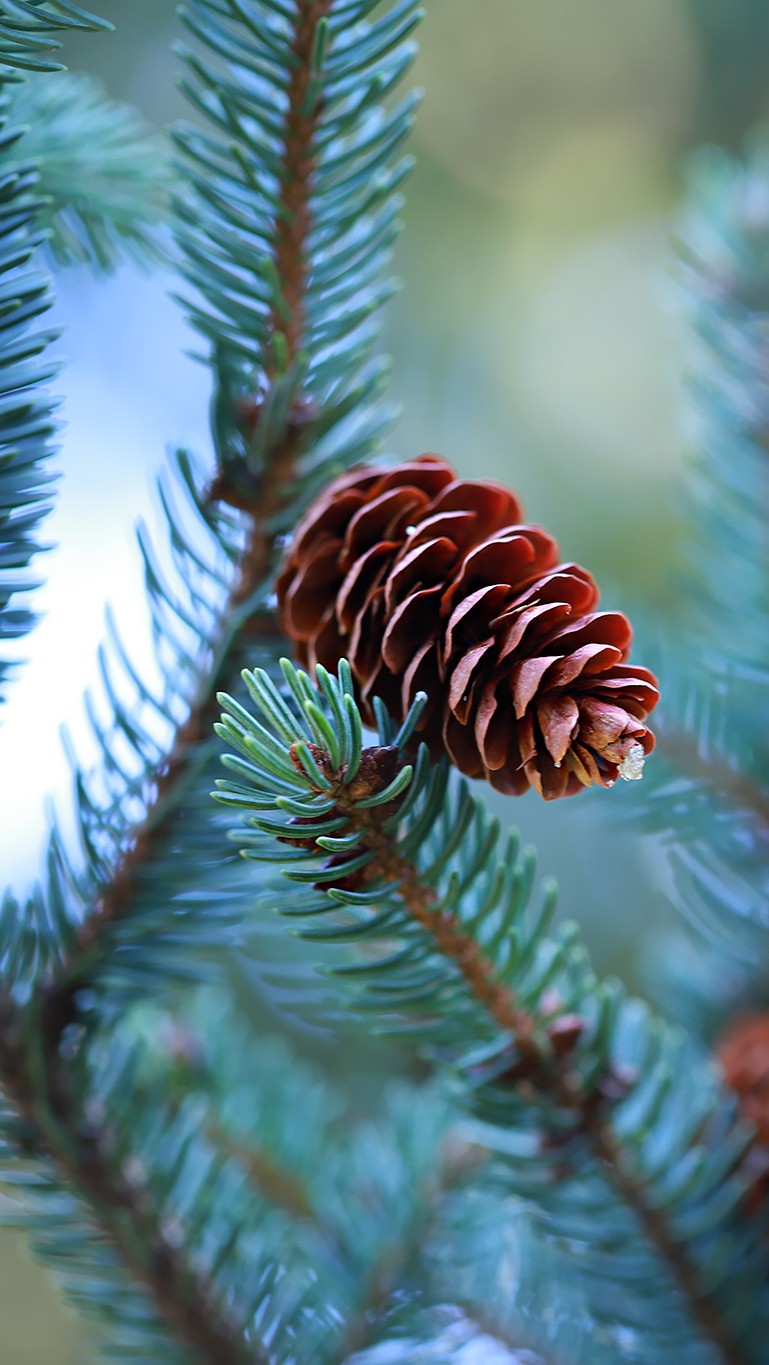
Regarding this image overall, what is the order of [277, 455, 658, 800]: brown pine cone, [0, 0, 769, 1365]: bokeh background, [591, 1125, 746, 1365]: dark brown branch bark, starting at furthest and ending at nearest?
[0, 0, 769, 1365]: bokeh background
[591, 1125, 746, 1365]: dark brown branch bark
[277, 455, 658, 800]: brown pine cone

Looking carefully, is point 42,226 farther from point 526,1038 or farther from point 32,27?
point 526,1038

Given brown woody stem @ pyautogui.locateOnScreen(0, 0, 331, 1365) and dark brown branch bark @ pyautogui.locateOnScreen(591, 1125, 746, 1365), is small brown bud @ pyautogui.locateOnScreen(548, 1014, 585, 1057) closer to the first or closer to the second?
dark brown branch bark @ pyautogui.locateOnScreen(591, 1125, 746, 1365)

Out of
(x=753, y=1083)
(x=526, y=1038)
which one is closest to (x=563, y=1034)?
(x=526, y=1038)

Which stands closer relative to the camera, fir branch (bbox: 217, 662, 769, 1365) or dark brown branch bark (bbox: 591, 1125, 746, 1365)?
fir branch (bbox: 217, 662, 769, 1365)

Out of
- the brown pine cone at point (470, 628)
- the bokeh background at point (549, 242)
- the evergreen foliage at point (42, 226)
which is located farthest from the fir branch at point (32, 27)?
the bokeh background at point (549, 242)

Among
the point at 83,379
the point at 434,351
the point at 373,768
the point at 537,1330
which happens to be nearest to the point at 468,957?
the point at 373,768

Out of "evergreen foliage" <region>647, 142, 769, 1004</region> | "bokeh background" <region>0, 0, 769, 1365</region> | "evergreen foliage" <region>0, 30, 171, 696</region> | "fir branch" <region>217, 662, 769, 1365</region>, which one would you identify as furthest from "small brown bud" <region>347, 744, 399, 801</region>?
"bokeh background" <region>0, 0, 769, 1365</region>
